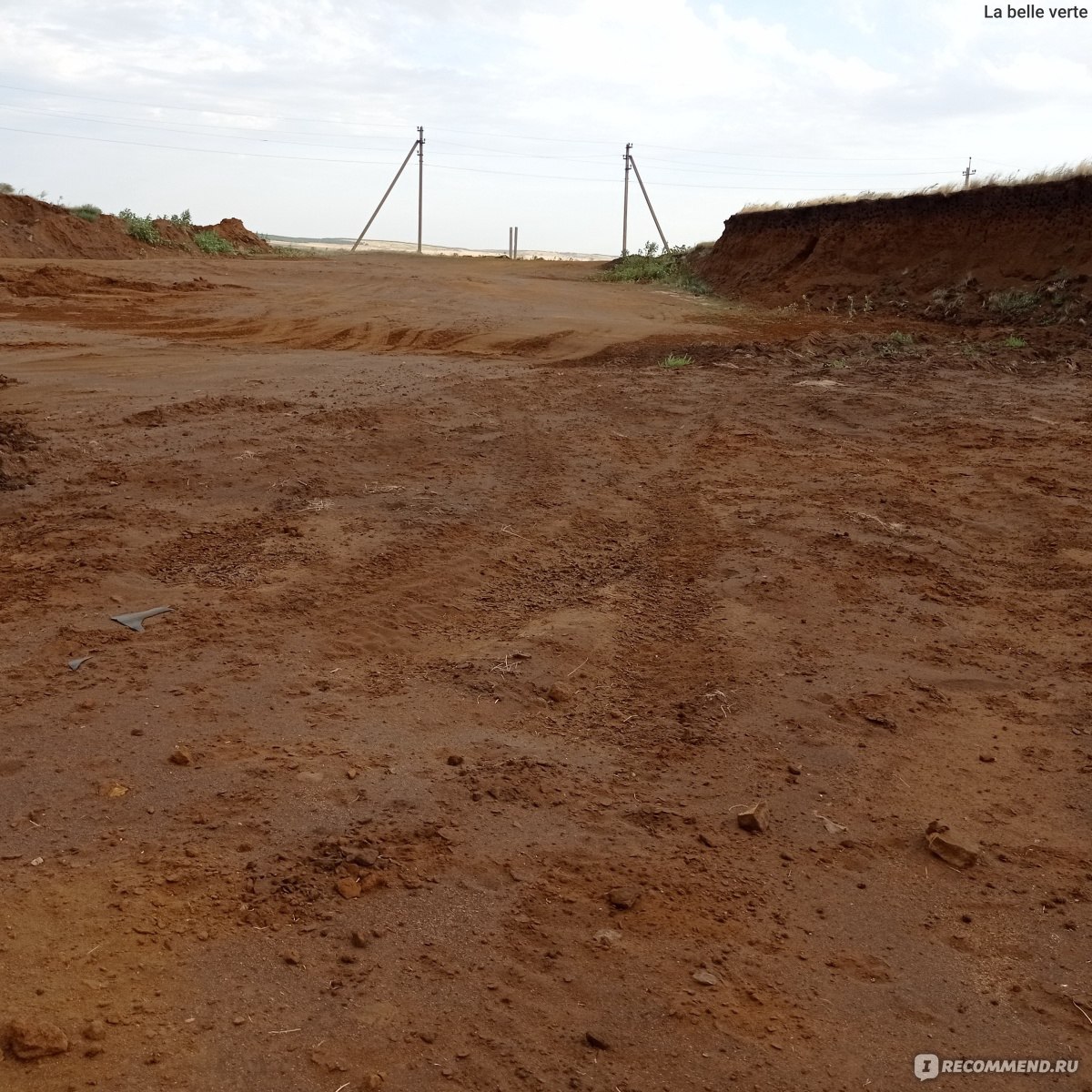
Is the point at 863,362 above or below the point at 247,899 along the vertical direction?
above

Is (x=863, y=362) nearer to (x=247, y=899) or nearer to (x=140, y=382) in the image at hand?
(x=140, y=382)

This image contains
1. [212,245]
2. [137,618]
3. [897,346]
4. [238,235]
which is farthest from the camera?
[238,235]

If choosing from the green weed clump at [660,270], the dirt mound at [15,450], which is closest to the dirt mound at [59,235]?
the green weed clump at [660,270]

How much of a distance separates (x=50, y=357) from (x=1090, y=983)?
9.03 meters

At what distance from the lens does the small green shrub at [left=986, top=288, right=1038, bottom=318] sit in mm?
13641

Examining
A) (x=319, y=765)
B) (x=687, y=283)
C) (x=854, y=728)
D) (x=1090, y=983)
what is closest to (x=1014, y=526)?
(x=854, y=728)

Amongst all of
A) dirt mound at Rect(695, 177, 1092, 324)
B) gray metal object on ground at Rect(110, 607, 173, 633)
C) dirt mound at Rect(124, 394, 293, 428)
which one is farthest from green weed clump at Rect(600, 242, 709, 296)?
gray metal object on ground at Rect(110, 607, 173, 633)

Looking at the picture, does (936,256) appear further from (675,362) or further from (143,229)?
(143,229)

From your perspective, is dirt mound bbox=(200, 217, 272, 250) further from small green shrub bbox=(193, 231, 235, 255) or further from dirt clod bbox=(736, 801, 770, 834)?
dirt clod bbox=(736, 801, 770, 834)

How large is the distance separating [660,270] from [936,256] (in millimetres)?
6720

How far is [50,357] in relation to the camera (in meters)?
9.05

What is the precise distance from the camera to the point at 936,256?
52.2 feet

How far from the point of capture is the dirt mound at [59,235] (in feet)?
66.5

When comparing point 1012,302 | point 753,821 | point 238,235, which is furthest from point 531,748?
point 238,235
